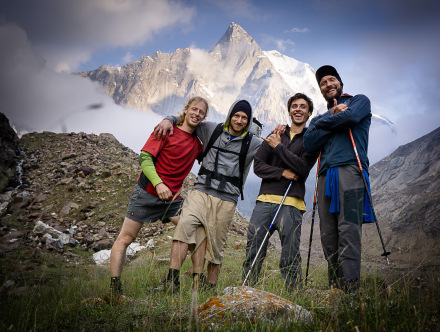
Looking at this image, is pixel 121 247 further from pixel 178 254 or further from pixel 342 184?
pixel 342 184

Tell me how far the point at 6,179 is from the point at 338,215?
16598mm

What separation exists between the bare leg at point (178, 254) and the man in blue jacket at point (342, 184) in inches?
64.1

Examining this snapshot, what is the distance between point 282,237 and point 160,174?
1739 mm

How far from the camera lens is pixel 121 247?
3.19 metres

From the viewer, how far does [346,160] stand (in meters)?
3.05

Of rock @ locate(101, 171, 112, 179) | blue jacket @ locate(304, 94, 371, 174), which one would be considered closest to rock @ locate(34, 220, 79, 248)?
rock @ locate(101, 171, 112, 179)

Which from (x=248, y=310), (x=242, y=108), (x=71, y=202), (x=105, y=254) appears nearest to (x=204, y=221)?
(x=248, y=310)

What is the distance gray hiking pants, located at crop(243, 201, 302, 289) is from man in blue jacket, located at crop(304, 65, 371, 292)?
1.06ft

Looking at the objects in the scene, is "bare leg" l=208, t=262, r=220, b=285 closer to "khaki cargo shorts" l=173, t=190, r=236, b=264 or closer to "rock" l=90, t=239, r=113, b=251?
"khaki cargo shorts" l=173, t=190, r=236, b=264

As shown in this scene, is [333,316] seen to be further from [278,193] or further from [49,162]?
[49,162]

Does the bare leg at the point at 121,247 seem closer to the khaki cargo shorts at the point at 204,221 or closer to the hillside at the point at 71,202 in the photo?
the khaki cargo shorts at the point at 204,221

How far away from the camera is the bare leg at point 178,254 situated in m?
3.07

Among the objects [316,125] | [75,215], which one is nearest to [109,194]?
[75,215]

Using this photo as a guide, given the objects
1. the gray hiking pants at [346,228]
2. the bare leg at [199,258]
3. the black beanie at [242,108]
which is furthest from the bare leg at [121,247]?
the gray hiking pants at [346,228]
